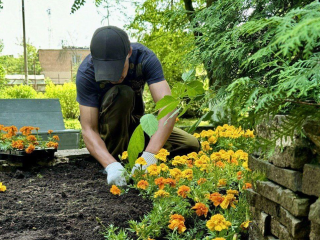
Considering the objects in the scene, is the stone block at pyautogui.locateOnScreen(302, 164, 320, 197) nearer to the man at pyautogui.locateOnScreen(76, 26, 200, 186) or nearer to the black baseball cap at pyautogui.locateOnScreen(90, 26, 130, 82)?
the man at pyautogui.locateOnScreen(76, 26, 200, 186)

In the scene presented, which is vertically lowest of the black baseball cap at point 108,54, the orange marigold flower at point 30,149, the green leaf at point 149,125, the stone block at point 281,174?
the orange marigold flower at point 30,149

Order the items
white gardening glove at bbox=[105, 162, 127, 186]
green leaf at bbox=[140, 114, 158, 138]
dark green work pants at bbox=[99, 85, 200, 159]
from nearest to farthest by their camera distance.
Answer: green leaf at bbox=[140, 114, 158, 138], white gardening glove at bbox=[105, 162, 127, 186], dark green work pants at bbox=[99, 85, 200, 159]

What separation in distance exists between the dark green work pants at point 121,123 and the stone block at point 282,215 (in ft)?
6.09

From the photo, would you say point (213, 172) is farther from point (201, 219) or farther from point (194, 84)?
point (194, 84)

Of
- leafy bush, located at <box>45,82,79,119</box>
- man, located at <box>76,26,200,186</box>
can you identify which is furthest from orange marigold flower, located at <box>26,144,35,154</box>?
leafy bush, located at <box>45,82,79,119</box>

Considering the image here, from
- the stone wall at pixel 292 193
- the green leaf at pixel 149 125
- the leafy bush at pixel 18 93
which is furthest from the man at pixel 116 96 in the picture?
the leafy bush at pixel 18 93

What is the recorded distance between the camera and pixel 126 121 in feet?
11.2

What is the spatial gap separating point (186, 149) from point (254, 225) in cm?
205

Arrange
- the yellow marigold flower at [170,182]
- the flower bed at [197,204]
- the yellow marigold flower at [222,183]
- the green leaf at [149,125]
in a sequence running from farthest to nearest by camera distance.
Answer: the yellow marigold flower at [222,183], the yellow marigold flower at [170,182], the flower bed at [197,204], the green leaf at [149,125]

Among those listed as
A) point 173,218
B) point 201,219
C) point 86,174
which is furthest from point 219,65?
point 86,174

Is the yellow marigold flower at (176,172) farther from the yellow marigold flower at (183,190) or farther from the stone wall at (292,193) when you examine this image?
the stone wall at (292,193)

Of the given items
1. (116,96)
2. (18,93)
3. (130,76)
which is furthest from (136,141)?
(18,93)

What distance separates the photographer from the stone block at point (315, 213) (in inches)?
45.6

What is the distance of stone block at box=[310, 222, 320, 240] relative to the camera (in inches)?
46.8
